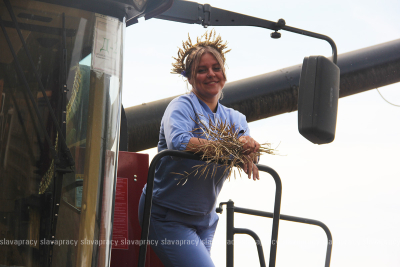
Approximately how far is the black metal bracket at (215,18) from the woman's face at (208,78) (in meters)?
0.19

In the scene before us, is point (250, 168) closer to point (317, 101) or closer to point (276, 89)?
point (317, 101)

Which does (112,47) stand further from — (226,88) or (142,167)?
(226,88)

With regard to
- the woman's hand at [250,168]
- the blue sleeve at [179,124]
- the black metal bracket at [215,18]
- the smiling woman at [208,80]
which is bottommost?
the woman's hand at [250,168]

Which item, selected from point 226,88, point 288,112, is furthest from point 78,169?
point 288,112

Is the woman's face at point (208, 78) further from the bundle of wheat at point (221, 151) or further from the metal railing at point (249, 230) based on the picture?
the metal railing at point (249, 230)

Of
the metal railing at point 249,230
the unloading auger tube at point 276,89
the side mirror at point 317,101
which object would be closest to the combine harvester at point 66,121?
the side mirror at point 317,101

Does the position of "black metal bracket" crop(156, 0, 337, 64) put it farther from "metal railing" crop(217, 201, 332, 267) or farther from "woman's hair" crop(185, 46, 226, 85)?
"metal railing" crop(217, 201, 332, 267)

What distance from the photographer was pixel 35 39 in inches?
59.2

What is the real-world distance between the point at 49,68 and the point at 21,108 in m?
0.17

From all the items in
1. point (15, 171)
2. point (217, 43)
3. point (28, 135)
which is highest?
point (217, 43)

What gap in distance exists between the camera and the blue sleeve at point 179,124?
1.95 metres

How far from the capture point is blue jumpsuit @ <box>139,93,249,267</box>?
77.9 inches

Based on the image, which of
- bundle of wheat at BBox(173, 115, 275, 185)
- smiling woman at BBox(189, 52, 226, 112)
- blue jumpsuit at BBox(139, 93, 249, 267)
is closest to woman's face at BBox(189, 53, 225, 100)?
smiling woman at BBox(189, 52, 226, 112)

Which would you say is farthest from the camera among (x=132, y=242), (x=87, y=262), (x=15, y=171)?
(x=132, y=242)
